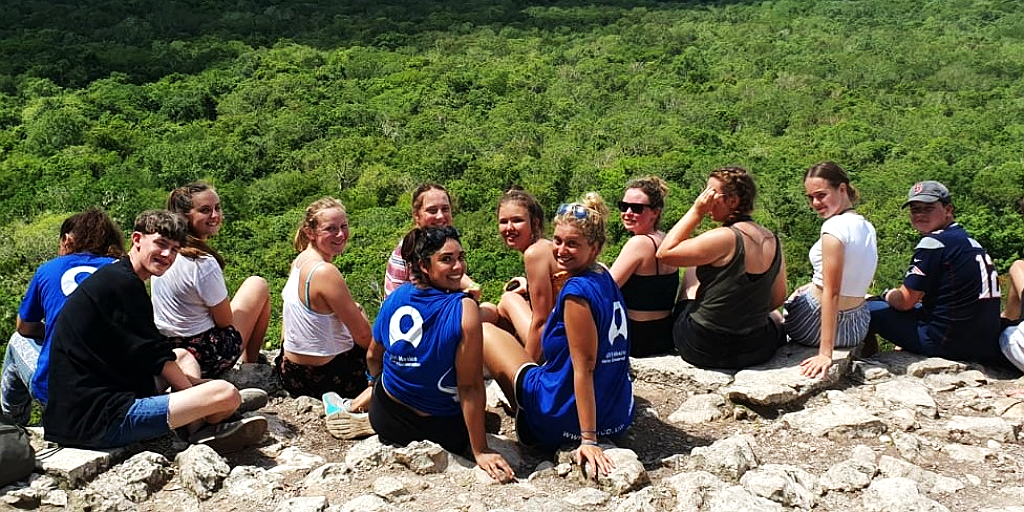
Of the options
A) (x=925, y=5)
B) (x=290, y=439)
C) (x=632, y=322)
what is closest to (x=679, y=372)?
(x=632, y=322)

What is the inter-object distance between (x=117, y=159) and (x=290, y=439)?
27.4 m

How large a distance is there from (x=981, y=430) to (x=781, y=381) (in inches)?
38.2

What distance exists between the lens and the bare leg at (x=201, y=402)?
173 inches

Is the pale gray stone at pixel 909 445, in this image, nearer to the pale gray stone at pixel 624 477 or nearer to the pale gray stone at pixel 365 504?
the pale gray stone at pixel 624 477

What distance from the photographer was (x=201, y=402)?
4.45 m

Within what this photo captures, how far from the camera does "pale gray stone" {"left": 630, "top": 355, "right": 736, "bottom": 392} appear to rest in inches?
211

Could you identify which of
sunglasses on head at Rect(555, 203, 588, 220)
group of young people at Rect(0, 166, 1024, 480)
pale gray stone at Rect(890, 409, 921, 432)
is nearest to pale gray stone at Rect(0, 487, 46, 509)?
group of young people at Rect(0, 166, 1024, 480)

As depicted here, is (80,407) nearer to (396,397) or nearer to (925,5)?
(396,397)

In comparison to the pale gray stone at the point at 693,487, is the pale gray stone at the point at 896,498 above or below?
below

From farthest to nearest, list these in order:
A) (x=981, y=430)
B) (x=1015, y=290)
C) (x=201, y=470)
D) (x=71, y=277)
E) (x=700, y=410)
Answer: (x=1015, y=290), (x=700, y=410), (x=71, y=277), (x=981, y=430), (x=201, y=470)

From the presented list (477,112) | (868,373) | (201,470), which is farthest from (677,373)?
(477,112)

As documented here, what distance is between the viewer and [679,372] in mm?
5492

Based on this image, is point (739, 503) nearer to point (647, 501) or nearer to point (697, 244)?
point (647, 501)

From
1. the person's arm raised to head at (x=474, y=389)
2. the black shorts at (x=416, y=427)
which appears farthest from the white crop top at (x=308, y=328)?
the person's arm raised to head at (x=474, y=389)
